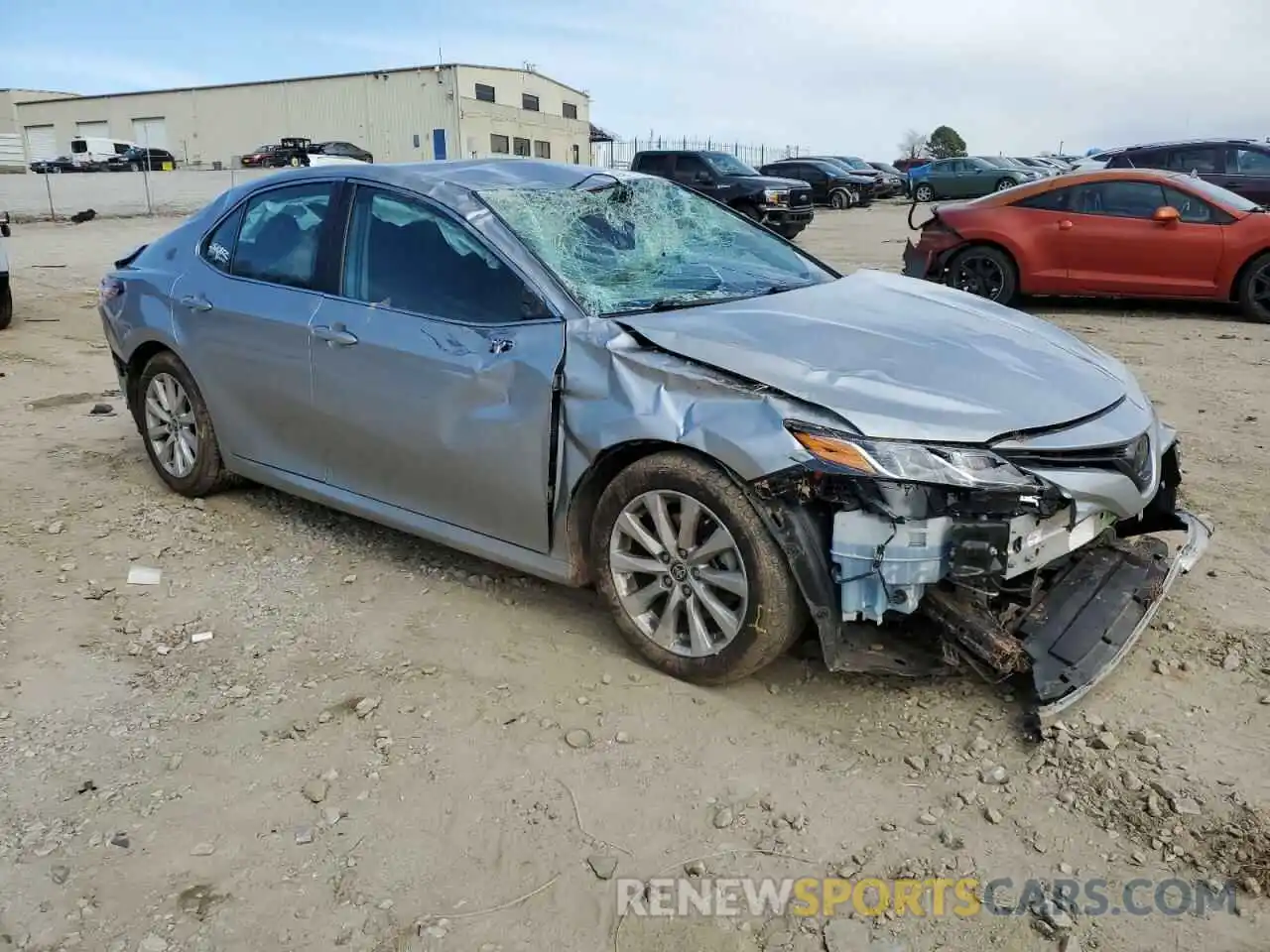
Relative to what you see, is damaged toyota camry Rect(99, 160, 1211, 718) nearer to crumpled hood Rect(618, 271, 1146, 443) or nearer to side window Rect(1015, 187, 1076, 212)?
crumpled hood Rect(618, 271, 1146, 443)

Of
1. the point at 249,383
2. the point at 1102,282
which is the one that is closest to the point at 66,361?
the point at 249,383

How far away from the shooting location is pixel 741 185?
1939 centimetres

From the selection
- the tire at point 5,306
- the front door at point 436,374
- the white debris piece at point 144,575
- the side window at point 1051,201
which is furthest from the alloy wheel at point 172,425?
the side window at point 1051,201

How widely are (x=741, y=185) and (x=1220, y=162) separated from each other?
807 centimetres

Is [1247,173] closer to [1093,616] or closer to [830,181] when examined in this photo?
[1093,616]

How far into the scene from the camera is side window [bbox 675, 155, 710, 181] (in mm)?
20281

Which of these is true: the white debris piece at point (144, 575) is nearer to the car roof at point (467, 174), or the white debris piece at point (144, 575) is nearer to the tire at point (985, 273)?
the car roof at point (467, 174)

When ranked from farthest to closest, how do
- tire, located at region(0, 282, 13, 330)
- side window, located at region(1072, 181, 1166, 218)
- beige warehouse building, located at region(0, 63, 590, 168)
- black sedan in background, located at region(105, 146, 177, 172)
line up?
1. beige warehouse building, located at region(0, 63, 590, 168)
2. black sedan in background, located at region(105, 146, 177, 172)
3. tire, located at region(0, 282, 13, 330)
4. side window, located at region(1072, 181, 1166, 218)

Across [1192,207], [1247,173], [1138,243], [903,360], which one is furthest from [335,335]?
[1247,173]

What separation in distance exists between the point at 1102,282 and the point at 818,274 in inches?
273

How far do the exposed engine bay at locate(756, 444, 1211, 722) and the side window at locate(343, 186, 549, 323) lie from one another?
1.24 meters

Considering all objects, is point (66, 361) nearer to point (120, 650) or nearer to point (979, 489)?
point (120, 650)

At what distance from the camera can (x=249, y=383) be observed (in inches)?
175

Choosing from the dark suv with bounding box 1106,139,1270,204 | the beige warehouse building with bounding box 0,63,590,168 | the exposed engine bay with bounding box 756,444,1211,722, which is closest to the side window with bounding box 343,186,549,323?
the exposed engine bay with bounding box 756,444,1211,722
